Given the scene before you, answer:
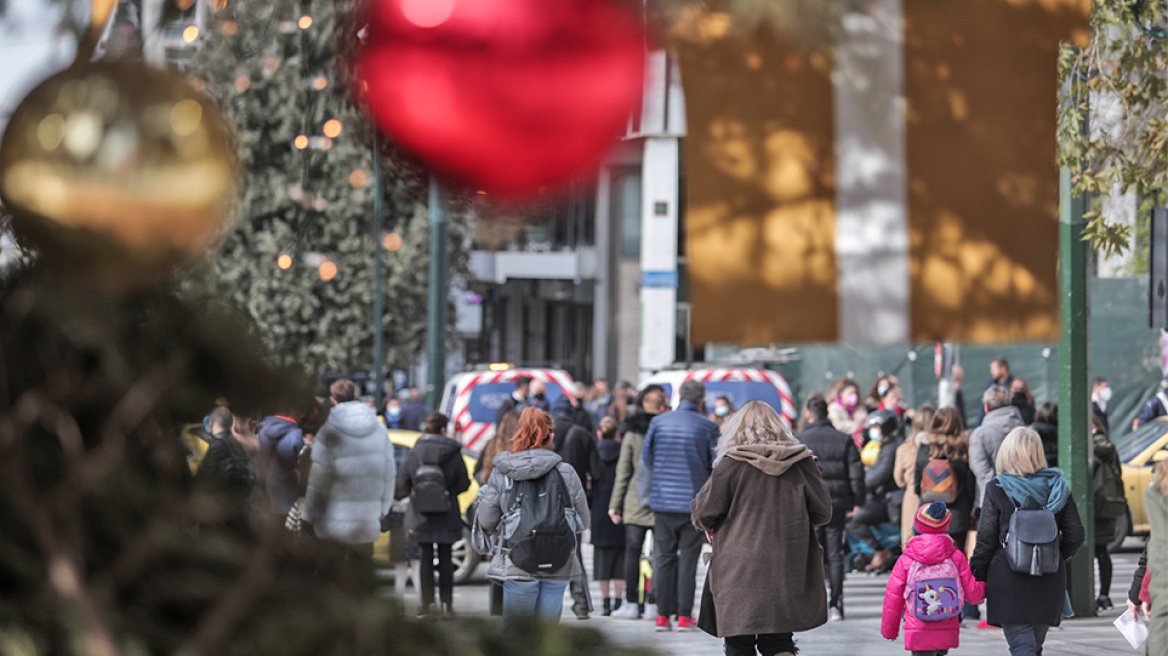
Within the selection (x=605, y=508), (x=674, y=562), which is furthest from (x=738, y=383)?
(x=674, y=562)

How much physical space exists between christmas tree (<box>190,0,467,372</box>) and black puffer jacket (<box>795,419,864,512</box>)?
30.3 feet

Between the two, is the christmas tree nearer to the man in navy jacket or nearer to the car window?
the man in navy jacket

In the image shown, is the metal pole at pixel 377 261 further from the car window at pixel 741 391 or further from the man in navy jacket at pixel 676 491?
the car window at pixel 741 391

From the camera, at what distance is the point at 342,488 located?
127cm

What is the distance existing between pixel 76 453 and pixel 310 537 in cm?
22

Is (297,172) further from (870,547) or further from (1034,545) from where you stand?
(870,547)

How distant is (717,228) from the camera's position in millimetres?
1981

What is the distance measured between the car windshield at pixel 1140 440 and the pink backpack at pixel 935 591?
8441 millimetres

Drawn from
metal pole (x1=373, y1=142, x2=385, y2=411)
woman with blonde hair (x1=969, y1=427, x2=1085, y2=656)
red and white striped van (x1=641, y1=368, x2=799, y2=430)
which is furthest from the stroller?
metal pole (x1=373, y1=142, x2=385, y2=411)

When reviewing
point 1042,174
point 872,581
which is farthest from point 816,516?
point 872,581

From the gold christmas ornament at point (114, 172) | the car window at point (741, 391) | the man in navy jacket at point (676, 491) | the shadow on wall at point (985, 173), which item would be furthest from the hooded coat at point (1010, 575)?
the car window at point (741, 391)

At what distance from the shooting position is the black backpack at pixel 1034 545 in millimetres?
7434

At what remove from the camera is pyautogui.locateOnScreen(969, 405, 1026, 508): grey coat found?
1059cm

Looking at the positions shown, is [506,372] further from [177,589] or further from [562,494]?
[177,589]
